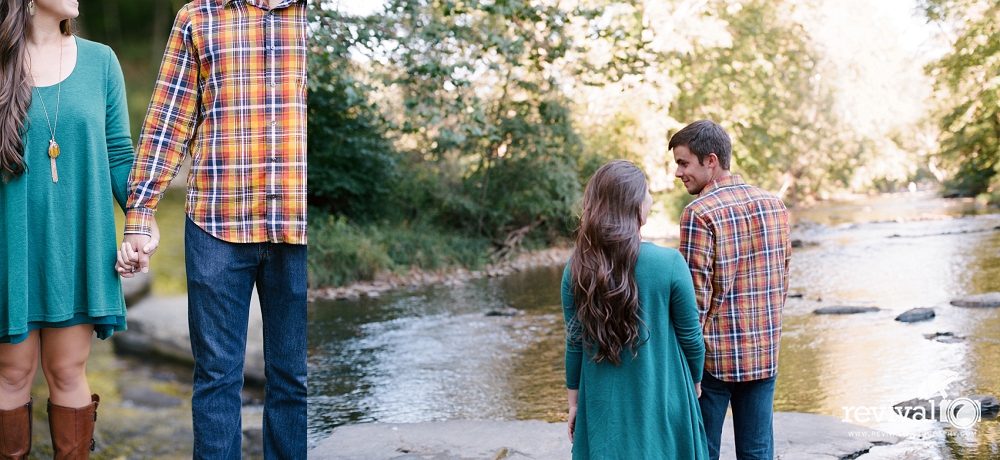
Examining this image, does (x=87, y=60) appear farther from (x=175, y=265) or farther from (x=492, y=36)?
(x=492, y=36)

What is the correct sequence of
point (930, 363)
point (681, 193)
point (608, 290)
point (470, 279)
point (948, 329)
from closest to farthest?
point (608, 290) → point (930, 363) → point (948, 329) → point (470, 279) → point (681, 193)

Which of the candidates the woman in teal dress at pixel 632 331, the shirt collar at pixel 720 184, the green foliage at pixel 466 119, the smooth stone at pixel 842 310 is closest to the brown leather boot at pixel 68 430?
the woman in teal dress at pixel 632 331

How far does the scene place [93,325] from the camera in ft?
7.93

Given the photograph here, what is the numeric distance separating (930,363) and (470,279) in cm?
897

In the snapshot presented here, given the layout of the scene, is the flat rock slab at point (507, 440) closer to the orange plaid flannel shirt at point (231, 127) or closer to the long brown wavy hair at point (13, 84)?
the orange plaid flannel shirt at point (231, 127)

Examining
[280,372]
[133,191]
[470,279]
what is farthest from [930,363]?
[470,279]

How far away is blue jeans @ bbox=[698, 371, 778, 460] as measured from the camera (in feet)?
8.73

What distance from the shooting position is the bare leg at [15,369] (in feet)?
7.56

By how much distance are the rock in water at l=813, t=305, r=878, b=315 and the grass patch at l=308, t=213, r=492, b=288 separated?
22.9 feet

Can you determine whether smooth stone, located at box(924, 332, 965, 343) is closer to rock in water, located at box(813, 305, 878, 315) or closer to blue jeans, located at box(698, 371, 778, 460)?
rock in water, located at box(813, 305, 878, 315)

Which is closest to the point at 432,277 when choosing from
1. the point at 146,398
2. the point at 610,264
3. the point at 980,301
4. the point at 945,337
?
the point at 980,301

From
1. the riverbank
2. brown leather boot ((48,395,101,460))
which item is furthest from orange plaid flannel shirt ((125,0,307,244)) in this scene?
the riverbank

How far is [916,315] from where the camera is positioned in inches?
276

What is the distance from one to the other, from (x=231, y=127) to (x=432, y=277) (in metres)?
11.3
